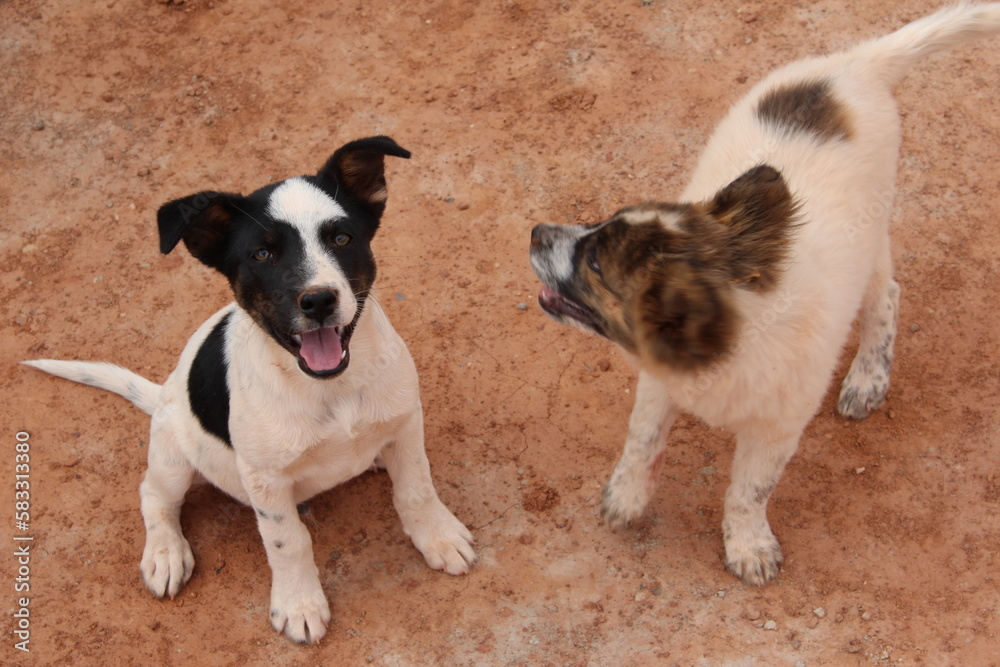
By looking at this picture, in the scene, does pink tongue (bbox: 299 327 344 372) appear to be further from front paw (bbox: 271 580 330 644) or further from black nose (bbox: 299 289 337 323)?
front paw (bbox: 271 580 330 644)

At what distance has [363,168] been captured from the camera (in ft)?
11.7

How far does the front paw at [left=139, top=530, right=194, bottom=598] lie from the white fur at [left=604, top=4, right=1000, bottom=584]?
6.45 feet

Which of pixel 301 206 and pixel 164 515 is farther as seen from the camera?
pixel 164 515

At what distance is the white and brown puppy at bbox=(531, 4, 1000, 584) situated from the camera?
3164mm

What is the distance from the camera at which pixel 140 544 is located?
4410 mm

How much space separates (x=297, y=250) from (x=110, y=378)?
2010 mm

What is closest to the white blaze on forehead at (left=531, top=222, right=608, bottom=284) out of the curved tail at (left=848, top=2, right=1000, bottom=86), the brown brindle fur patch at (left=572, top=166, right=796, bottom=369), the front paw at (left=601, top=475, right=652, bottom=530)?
the brown brindle fur patch at (left=572, top=166, right=796, bottom=369)

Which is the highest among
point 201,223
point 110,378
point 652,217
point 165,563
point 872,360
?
point 652,217

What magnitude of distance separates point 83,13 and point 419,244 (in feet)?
11.9

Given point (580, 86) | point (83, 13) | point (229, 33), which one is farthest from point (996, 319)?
point (83, 13)

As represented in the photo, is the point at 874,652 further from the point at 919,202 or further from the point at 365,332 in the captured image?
the point at 919,202

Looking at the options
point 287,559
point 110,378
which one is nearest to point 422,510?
point 287,559

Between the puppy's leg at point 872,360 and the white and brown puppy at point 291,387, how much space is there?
84.0 inches

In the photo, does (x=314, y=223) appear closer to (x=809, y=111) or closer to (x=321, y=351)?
(x=321, y=351)
